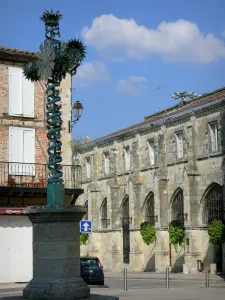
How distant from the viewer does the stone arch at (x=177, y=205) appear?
47.2m

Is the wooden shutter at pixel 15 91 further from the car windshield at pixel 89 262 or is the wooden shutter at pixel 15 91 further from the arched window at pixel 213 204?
the arched window at pixel 213 204

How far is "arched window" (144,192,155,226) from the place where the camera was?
167 ft

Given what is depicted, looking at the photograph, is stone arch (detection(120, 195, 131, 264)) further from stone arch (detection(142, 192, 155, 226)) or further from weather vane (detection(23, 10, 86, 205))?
weather vane (detection(23, 10, 86, 205))

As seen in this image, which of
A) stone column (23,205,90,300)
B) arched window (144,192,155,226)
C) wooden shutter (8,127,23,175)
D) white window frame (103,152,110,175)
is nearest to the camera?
stone column (23,205,90,300)

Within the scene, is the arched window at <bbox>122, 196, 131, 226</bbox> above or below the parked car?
above

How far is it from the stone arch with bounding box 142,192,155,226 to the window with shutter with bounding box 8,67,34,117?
19.0 metres

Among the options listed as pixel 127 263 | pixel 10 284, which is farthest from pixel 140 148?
pixel 10 284

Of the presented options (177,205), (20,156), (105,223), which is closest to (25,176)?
(20,156)

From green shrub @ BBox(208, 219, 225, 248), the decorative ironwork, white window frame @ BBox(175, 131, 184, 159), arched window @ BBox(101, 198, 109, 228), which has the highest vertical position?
white window frame @ BBox(175, 131, 184, 159)

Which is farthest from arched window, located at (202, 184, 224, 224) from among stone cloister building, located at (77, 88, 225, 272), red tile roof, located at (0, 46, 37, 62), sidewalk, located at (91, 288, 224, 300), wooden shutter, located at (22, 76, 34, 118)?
sidewalk, located at (91, 288, 224, 300)

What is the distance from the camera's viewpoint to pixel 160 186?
1922 inches

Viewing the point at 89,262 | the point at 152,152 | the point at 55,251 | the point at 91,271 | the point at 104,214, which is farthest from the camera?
the point at 104,214

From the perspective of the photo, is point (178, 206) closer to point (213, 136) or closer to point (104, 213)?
point (213, 136)

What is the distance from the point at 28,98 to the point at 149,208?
20.1 metres
